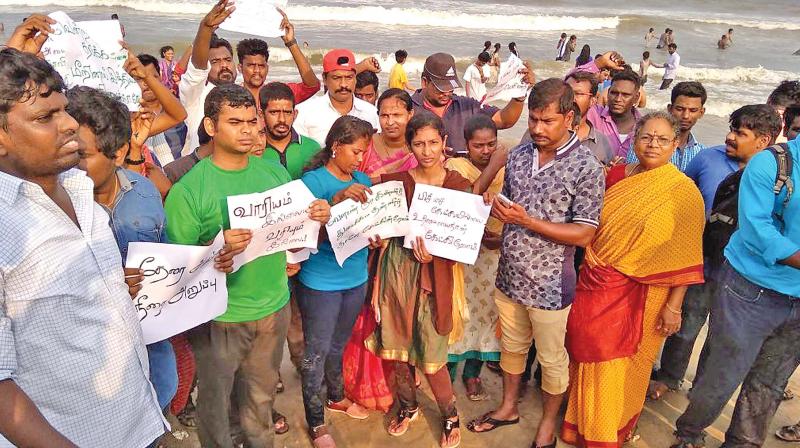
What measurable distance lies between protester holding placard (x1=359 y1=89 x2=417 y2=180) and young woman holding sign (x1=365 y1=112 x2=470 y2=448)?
302 millimetres

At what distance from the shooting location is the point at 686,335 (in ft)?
13.4

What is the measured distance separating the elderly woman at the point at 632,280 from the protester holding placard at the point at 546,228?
16 cm

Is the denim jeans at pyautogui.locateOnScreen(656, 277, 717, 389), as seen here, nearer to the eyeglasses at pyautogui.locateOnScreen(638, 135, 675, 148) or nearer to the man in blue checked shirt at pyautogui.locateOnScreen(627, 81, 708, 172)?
the man in blue checked shirt at pyautogui.locateOnScreen(627, 81, 708, 172)

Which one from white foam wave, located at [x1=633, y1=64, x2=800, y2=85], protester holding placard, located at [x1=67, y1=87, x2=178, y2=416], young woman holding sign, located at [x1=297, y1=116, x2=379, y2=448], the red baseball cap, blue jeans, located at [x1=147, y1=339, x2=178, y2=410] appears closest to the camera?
protester holding placard, located at [x1=67, y1=87, x2=178, y2=416]

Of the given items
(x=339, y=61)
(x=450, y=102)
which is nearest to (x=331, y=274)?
(x=339, y=61)

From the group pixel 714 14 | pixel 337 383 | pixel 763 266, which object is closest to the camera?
pixel 763 266

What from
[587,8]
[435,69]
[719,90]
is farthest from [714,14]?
[435,69]

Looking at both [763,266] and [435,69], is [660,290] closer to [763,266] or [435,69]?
[763,266]

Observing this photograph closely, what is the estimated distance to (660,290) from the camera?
3.44m

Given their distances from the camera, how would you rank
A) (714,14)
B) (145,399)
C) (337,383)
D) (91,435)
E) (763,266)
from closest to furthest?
(91,435)
(145,399)
(763,266)
(337,383)
(714,14)

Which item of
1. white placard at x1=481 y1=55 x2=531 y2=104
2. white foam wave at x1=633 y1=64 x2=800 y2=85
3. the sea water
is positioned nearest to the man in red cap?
white placard at x1=481 y1=55 x2=531 y2=104

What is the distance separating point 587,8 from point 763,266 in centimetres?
3699

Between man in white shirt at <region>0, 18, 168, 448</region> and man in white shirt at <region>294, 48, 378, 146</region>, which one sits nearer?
man in white shirt at <region>0, 18, 168, 448</region>

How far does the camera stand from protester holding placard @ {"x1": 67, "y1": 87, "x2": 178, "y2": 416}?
2.28 metres
